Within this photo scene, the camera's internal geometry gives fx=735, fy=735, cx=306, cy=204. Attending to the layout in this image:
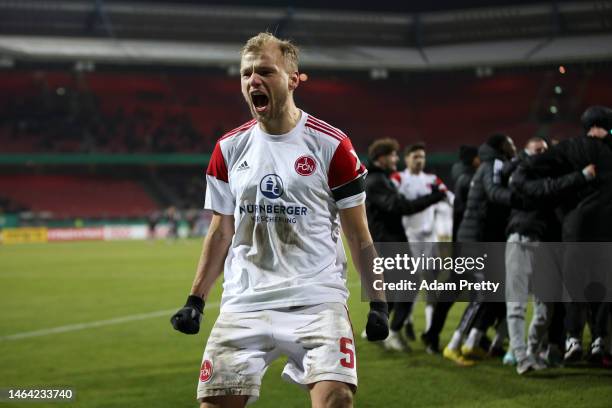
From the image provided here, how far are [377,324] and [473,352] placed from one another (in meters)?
4.24

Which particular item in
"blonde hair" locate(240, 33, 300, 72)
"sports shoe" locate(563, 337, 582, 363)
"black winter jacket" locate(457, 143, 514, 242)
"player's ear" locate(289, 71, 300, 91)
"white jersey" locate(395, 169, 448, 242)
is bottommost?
"sports shoe" locate(563, 337, 582, 363)

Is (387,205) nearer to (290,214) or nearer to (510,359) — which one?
(510,359)

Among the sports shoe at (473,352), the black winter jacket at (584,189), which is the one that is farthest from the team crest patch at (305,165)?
the sports shoe at (473,352)

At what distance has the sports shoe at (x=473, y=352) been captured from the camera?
6827mm

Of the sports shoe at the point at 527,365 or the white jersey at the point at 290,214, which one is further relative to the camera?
the sports shoe at the point at 527,365

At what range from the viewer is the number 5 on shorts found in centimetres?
297

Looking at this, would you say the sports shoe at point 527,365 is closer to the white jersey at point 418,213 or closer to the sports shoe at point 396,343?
the sports shoe at point 396,343

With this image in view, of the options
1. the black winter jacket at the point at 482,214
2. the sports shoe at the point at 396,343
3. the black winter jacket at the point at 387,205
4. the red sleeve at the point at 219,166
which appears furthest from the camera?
the sports shoe at the point at 396,343

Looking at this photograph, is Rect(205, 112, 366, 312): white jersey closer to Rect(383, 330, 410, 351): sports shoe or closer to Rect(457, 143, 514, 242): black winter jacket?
Rect(457, 143, 514, 242): black winter jacket

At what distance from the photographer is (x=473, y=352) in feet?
23.2

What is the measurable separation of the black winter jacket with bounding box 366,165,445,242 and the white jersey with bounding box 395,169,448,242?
635mm

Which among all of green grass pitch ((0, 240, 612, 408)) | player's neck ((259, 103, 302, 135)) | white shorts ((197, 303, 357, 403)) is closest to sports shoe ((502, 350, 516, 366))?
green grass pitch ((0, 240, 612, 408))

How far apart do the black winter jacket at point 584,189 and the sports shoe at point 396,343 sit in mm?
2313

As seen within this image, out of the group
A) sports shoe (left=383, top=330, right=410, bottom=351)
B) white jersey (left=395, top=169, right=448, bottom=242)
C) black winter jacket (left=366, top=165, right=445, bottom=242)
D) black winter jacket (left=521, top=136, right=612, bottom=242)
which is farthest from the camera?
white jersey (left=395, top=169, right=448, bottom=242)
